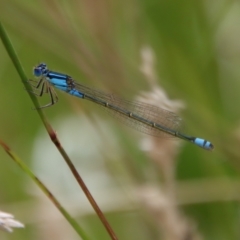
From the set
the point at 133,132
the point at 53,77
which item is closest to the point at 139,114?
the point at 133,132

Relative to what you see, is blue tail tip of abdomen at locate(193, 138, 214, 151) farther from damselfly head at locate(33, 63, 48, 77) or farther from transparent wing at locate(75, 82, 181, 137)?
damselfly head at locate(33, 63, 48, 77)

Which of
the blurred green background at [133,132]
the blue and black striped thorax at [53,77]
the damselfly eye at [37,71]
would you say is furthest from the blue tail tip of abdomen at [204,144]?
the damselfly eye at [37,71]

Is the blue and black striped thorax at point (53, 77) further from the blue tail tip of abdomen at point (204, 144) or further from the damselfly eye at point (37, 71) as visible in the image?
the blue tail tip of abdomen at point (204, 144)

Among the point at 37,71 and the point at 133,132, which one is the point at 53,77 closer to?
the point at 37,71

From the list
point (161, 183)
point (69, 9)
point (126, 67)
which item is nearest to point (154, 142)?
point (161, 183)

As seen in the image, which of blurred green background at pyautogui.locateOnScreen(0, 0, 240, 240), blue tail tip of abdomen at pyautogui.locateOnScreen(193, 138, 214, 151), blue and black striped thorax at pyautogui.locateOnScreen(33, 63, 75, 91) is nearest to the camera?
blue tail tip of abdomen at pyautogui.locateOnScreen(193, 138, 214, 151)

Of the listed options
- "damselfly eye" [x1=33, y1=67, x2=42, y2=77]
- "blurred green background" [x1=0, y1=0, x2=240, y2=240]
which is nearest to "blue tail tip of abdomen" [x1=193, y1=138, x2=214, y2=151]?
"blurred green background" [x1=0, y1=0, x2=240, y2=240]

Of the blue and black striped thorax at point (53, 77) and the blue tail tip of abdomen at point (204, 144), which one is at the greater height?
the blue and black striped thorax at point (53, 77)
